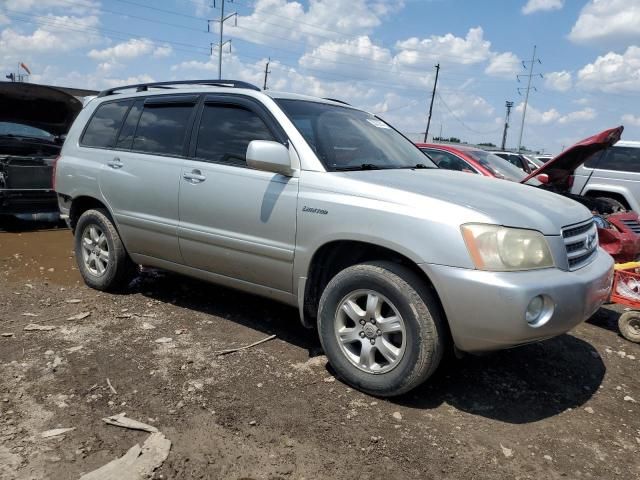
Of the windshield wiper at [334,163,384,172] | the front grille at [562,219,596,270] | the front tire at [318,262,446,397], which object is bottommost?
the front tire at [318,262,446,397]

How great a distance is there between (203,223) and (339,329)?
1.37 metres

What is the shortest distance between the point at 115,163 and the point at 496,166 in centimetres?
584

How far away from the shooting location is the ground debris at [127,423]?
283cm

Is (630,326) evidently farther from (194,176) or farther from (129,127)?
(129,127)

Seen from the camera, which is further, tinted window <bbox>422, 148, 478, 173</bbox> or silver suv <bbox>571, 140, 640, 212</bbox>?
silver suv <bbox>571, 140, 640, 212</bbox>

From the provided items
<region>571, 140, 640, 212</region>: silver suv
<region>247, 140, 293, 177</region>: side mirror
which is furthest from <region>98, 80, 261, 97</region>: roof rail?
<region>571, 140, 640, 212</region>: silver suv

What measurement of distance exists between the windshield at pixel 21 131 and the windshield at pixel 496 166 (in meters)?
6.58

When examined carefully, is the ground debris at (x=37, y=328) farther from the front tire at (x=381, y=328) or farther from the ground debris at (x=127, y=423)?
the front tire at (x=381, y=328)

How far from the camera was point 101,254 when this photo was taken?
16.7 ft

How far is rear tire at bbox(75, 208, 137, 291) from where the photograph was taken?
488 centimetres

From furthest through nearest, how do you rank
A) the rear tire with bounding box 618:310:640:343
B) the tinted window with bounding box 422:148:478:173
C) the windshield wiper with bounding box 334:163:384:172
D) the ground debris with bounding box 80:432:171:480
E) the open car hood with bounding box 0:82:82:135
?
the tinted window with bounding box 422:148:478:173 → the open car hood with bounding box 0:82:82:135 → the rear tire with bounding box 618:310:640:343 → the windshield wiper with bounding box 334:163:384:172 → the ground debris with bounding box 80:432:171:480

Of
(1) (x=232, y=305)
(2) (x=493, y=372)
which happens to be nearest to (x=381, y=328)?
(2) (x=493, y=372)

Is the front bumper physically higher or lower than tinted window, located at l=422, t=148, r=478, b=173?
lower

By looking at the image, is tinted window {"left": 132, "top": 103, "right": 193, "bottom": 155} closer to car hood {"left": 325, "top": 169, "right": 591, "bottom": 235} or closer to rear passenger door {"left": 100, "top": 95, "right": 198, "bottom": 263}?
rear passenger door {"left": 100, "top": 95, "right": 198, "bottom": 263}
